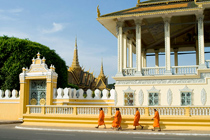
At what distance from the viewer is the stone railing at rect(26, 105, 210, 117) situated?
14655 mm

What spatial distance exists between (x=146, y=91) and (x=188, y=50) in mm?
9842

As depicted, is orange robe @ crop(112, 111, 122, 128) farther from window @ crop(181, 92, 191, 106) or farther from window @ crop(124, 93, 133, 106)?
window @ crop(181, 92, 191, 106)

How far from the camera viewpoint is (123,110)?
15.6 meters

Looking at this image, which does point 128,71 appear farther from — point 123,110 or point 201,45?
point 201,45

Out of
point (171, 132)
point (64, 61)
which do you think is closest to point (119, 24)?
point (171, 132)

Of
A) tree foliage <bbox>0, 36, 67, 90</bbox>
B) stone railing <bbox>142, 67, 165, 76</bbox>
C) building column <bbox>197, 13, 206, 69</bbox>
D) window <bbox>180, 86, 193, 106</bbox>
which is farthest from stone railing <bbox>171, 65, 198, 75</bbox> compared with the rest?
tree foliage <bbox>0, 36, 67, 90</bbox>

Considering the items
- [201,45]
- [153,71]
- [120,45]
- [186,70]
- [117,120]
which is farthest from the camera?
[120,45]

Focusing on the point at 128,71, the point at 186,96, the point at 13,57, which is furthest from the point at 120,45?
the point at 13,57

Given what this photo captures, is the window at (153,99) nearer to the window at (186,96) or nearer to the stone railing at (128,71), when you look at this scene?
the window at (186,96)

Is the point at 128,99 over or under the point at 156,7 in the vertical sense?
under

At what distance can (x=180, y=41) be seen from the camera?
24.8m

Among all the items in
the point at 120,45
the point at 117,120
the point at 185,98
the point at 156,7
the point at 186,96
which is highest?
the point at 156,7

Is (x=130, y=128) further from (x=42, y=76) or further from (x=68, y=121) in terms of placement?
(x=42, y=76)

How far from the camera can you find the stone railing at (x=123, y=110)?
14.7 meters
